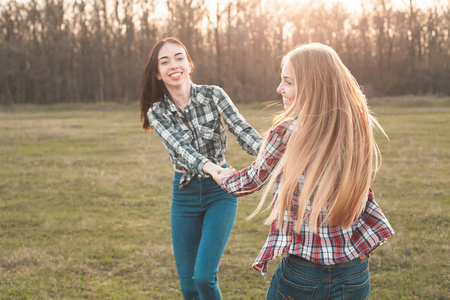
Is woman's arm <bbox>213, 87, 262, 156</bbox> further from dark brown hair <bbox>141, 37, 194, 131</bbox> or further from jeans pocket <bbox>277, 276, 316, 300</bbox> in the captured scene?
jeans pocket <bbox>277, 276, 316, 300</bbox>

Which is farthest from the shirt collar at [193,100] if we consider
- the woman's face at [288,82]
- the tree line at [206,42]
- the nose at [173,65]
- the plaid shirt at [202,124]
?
the tree line at [206,42]

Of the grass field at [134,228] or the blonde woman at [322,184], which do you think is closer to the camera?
the blonde woman at [322,184]

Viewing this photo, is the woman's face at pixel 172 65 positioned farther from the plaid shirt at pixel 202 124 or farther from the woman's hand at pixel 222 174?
the woman's hand at pixel 222 174

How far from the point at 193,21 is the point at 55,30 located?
13006mm

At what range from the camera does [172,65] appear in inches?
135

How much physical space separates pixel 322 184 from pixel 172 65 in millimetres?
1840

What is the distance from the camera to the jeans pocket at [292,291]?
6.61 ft

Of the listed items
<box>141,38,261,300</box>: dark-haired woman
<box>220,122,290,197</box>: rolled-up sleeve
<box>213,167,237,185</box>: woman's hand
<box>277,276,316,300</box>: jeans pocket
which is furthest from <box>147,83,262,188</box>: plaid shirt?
<box>277,276,316,300</box>: jeans pocket

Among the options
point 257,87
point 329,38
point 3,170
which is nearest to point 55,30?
point 257,87

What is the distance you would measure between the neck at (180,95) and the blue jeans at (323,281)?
1.75m

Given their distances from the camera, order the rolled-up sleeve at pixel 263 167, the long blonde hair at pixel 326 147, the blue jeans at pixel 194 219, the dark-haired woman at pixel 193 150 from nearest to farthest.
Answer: the long blonde hair at pixel 326 147 → the rolled-up sleeve at pixel 263 167 → the dark-haired woman at pixel 193 150 → the blue jeans at pixel 194 219

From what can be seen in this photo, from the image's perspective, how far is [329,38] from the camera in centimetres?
4159

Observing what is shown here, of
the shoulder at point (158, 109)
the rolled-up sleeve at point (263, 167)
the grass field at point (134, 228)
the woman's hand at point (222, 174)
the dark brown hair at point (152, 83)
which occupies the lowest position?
the grass field at point (134, 228)

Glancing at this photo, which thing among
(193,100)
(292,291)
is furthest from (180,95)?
(292,291)
